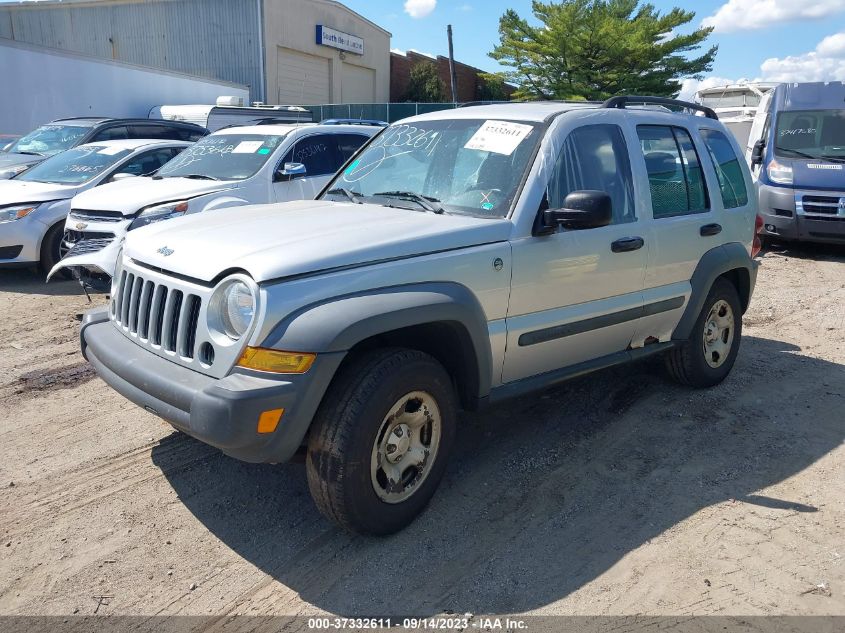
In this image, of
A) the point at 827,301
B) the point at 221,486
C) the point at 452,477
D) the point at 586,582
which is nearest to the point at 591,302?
the point at 452,477

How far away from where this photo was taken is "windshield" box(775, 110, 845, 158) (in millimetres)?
10844

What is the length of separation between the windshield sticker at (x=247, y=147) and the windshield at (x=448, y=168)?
3.79m

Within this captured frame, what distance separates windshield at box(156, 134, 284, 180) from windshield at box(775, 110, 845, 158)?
311 inches

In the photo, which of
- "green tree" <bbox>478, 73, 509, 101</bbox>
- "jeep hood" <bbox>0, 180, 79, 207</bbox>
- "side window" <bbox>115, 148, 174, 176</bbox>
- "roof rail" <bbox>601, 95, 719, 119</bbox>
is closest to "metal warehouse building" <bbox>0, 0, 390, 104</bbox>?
"green tree" <bbox>478, 73, 509, 101</bbox>

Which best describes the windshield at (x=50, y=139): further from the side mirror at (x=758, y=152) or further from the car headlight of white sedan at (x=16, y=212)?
the side mirror at (x=758, y=152)

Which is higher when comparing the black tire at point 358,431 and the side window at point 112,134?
the side window at point 112,134

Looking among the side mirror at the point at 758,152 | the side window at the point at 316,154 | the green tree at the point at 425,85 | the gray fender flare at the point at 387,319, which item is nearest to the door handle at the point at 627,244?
the gray fender flare at the point at 387,319

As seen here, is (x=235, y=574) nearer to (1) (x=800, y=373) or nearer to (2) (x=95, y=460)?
(2) (x=95, y=460)

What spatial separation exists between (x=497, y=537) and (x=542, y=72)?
33725 millimetres

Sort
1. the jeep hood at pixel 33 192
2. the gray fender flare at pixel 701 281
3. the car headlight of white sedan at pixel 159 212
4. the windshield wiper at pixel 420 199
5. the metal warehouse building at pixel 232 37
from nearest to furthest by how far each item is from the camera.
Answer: the windshield wiper at pixel 420 199
the gray fender flare at pixel 701 281
the car headlight of white sedan at pixel 159 212
the jeep hood at pixel 33 192
the metal warehouse building at pixel 232 37

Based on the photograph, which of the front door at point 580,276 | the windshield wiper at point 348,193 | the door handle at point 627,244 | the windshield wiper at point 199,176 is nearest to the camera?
the front door at point 580,276

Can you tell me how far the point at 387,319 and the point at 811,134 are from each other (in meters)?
10.5

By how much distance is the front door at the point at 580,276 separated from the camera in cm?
369

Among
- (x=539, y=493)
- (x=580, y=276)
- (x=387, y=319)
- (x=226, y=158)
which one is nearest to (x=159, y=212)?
(x=226, y=158)
